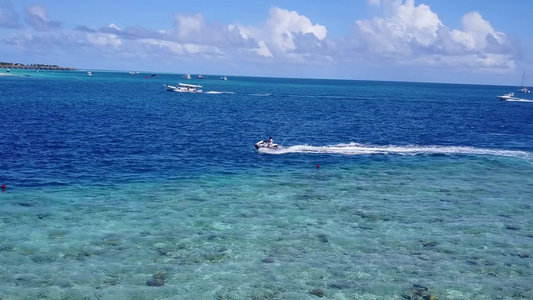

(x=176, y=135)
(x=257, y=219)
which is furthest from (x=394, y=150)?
(x=257, y=219)

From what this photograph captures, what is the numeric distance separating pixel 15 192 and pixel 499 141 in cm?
7992

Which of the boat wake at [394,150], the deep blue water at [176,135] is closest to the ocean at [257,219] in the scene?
the boat wake at [394,150]

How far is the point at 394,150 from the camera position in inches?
2761

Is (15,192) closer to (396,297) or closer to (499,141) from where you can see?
(396,297)

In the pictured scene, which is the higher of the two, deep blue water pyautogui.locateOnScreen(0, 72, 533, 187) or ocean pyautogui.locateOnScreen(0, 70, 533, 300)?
deep blue water pyautogui.locateOnScreen(0, 72, 533, 187)

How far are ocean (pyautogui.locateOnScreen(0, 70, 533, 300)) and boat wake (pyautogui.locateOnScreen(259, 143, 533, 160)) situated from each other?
14.2 inches

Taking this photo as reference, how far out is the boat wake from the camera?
220 ft

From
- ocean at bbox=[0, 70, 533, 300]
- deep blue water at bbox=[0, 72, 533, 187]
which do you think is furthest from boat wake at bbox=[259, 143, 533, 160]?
deep blue water at bbox=[0, 72, 533, 187]

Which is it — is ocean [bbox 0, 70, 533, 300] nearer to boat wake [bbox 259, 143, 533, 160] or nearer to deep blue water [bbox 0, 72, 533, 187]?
boat wake [bbox 259, 143, 533, 160]

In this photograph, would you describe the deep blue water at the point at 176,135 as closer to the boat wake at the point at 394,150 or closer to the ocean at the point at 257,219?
the ocean at the point at 257,219

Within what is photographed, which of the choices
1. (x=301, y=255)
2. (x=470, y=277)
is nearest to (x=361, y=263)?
(x=301, y=255)

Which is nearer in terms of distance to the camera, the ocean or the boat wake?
the ocean

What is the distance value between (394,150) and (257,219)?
1595 inches

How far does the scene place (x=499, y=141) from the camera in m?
82.8
